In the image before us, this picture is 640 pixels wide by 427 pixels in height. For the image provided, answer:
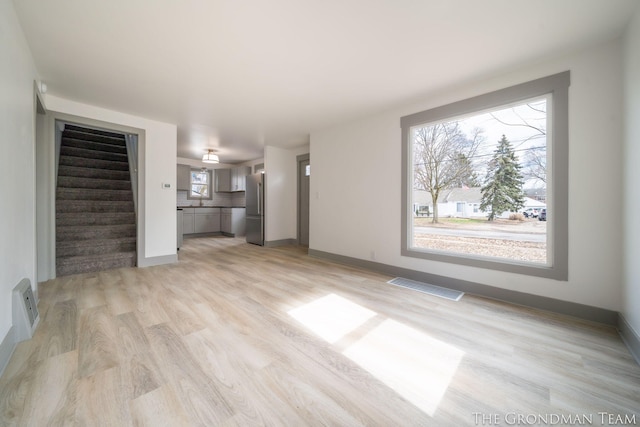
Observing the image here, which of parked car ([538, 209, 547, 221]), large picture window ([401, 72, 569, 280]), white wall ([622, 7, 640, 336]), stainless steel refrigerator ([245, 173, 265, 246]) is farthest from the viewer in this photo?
stainless steel refrigerator ([245, 173, 265, 246])

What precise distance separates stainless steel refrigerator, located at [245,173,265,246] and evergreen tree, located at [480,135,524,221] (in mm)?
4572

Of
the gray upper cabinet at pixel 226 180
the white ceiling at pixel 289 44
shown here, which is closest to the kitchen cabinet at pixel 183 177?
the gray upper cabinet at pixel 226 180

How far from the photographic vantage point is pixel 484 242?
2.83 meters

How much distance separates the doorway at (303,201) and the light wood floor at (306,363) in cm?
329

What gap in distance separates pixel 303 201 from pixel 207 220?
3.55 metres

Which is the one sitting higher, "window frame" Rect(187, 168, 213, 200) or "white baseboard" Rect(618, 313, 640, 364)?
"window frame" Rect(187, 168, 213, 200)

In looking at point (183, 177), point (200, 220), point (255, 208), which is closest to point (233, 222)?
point (200, 220)

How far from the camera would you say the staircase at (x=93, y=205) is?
147 inches

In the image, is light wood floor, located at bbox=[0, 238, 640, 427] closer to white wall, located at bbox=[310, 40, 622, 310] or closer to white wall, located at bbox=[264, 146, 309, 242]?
white wall, located at bbox=[310, 40, 622, 310]

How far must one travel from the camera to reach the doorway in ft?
19.2

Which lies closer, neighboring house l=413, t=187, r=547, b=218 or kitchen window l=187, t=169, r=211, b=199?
neighboring house l=413, t=187, r=547, b=218

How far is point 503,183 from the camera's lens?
2.67 metres

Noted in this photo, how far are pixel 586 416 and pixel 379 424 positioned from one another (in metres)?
1.02

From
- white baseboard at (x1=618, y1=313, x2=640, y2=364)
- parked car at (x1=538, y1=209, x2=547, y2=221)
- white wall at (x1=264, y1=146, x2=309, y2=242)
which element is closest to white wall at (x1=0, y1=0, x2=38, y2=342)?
white wall at (x1=264, y1=146, x2=309, y2=242)
